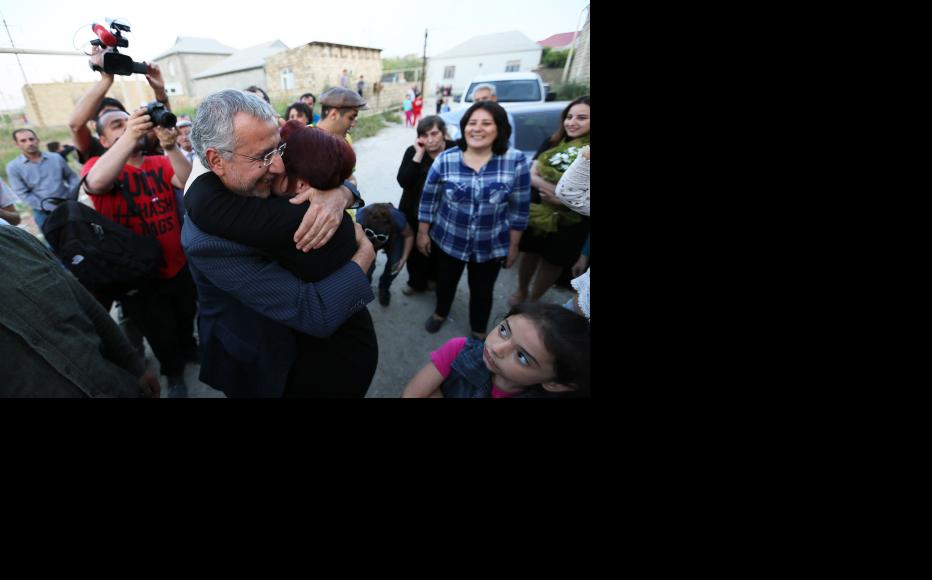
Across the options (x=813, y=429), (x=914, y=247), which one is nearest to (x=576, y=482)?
(x=813, y=429)

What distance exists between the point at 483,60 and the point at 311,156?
88.5 feet

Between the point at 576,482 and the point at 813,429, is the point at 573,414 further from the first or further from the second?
the point at 813,429

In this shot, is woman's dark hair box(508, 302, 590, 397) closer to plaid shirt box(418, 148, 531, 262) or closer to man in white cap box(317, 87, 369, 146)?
plaid shirt box(418, 148, 531, 262)

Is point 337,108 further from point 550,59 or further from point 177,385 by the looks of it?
point 550,59

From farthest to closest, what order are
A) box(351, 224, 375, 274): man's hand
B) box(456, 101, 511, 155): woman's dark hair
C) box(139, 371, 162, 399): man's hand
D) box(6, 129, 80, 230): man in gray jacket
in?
box(6, 129, 80, 230): man in gray jacket, box(456, 101, 511, 155): woman's dark hair, box(139, 371, 162, 399): man's hand, box(351, 224, 375, 274): man's hand

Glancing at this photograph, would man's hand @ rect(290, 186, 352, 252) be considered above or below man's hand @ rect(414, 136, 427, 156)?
below

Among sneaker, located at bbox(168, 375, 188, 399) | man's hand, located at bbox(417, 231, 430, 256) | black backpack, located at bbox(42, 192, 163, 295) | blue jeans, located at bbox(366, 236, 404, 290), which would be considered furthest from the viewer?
man's hand, located at bbox(417, 231, 430, 256)

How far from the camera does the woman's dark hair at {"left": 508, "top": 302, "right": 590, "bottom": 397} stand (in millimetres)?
934

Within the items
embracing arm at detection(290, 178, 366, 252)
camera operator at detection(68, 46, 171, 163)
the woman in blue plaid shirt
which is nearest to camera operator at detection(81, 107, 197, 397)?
camera operator at detection(68, 46, 171, 163)

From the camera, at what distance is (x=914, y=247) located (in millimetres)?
385

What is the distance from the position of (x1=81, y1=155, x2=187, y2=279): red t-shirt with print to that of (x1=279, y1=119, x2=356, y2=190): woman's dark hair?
1.48 meters

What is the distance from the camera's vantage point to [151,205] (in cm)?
202

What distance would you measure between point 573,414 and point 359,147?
11.5 metres

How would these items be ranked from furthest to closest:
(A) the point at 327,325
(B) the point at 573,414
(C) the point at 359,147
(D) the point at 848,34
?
(C) the point at 359,147
(A) the point at 327,325
(B) the point at 573,414
(D) the point at 848,34
